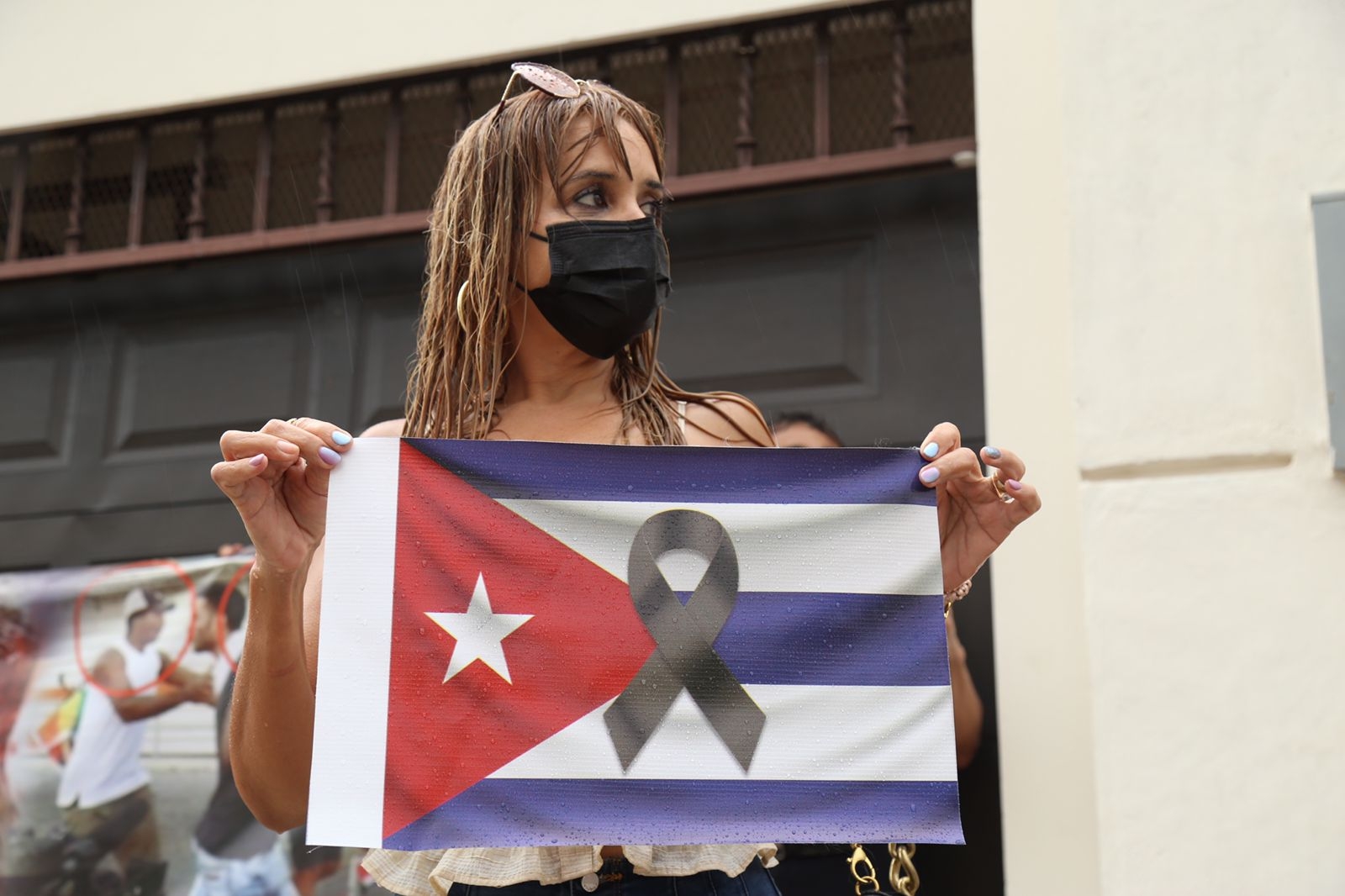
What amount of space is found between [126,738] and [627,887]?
9.28 feet

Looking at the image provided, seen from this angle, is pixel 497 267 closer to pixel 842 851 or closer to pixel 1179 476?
pixel 1179 476

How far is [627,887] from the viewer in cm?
186

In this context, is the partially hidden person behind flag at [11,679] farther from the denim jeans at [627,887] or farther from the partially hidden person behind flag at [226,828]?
the denim jeans at [627,887]

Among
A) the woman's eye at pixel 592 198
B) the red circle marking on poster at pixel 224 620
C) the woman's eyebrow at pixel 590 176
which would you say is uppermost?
the woman's eyebrow at pixel 590 176

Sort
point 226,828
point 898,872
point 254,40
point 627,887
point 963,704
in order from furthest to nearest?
point 254,40, point 226,828, point 963,704, point 898,872, point 627,887

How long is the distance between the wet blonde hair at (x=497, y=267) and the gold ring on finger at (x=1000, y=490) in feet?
1.21

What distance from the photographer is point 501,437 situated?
2209 mm

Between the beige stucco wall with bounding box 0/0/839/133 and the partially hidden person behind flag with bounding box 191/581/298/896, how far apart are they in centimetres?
169

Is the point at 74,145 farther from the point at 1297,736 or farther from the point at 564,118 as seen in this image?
the point at 1297,736

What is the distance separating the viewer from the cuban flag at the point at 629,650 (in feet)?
6.44

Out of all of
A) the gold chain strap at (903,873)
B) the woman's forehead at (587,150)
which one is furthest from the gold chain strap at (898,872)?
the woman's forehead at (587,150)

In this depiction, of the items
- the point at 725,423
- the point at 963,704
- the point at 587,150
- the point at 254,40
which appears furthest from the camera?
the point at 254,40

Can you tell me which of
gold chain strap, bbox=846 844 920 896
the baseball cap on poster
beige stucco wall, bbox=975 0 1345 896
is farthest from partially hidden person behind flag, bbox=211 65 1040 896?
the baseball cap on poster

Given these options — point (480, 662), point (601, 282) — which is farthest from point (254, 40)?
point (480, 662)
